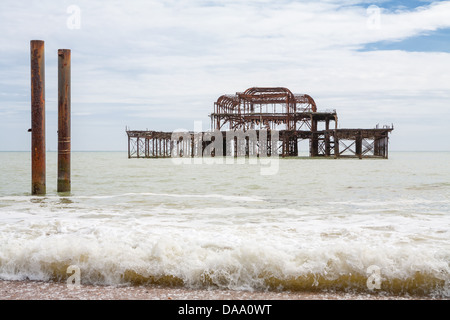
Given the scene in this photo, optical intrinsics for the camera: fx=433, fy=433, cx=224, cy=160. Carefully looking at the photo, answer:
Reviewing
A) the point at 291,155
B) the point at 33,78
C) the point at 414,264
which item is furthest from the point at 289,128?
the point at 414,264

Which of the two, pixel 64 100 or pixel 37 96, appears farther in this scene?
pixel 64 100

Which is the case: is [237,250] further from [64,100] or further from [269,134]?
[269,134]

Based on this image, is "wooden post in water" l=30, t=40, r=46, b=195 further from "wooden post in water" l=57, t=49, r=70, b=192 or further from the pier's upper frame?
the pier's upper frame

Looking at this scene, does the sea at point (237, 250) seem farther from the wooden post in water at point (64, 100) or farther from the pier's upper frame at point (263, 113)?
the pier's upper frame at point (263, 113)

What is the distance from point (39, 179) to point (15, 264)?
6.64 metres

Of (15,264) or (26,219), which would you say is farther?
(26,219)

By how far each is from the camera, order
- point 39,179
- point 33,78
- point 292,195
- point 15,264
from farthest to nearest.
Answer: point 292,195 < point 39,179 < point 33,78 < point 15,264

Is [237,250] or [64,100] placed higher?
[64,100]

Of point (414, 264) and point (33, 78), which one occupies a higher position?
point (33, 78)

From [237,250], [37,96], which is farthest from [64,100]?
[237,250]

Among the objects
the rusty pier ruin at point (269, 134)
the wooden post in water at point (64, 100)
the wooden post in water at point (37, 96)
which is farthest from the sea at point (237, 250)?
the rusty pier ruin at point (269, 134)
